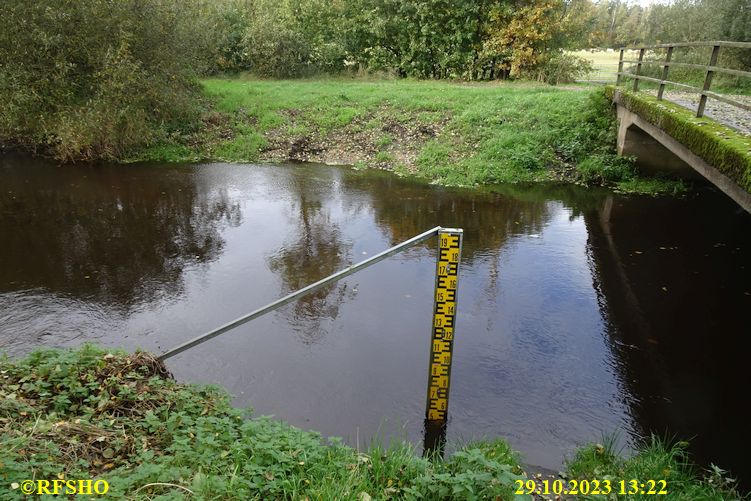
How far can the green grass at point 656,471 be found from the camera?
150 inches

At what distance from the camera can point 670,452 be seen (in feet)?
14.2

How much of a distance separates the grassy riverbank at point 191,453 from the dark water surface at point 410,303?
0.65 metres

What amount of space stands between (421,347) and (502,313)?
140 cm

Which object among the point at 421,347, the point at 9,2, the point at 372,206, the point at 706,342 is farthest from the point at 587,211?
the point at 9,2

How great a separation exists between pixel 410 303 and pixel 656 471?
11.7ft

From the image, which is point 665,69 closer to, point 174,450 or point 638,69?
point 638,69

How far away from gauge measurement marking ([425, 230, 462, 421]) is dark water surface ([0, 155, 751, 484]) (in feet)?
0.85

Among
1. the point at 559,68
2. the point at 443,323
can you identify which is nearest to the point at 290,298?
the point at 443,323

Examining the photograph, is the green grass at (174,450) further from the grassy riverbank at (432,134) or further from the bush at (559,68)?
the bush at (559,68)

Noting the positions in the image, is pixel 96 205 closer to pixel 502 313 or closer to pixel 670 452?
pixel 502 313

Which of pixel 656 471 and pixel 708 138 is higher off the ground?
pixel 708 138

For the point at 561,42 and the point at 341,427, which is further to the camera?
the point at 561,42

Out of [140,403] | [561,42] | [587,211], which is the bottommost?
[587,211]
